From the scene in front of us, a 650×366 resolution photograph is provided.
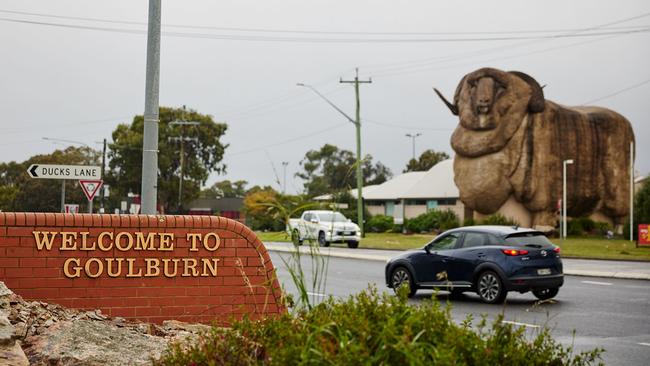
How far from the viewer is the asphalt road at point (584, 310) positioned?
37.9 feet

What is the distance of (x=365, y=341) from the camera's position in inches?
179

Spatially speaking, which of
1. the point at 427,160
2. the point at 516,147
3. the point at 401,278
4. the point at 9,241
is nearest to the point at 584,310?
the point at 401,278

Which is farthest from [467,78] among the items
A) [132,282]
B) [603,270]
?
[132,282]

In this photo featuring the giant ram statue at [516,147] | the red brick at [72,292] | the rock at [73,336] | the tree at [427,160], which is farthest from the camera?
the tree at [427,160]

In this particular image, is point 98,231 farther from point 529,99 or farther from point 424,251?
point 529,99

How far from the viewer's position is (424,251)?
18.3 m

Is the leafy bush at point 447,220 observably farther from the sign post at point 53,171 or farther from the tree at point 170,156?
the sign post at point 53,171

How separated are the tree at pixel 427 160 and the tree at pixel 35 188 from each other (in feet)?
162

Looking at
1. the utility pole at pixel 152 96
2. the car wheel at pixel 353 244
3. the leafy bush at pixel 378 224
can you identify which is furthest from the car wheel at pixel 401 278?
the leafy bush at pixel 378 224

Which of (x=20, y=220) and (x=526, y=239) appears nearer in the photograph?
(x=20, y=220)

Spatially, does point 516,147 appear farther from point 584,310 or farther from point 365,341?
point 365,341

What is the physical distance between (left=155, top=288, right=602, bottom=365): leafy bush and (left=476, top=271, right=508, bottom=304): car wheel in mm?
11725

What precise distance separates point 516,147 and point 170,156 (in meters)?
36.2

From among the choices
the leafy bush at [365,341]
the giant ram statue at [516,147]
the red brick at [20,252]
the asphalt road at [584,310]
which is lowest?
the asphalt road at [584,310]
